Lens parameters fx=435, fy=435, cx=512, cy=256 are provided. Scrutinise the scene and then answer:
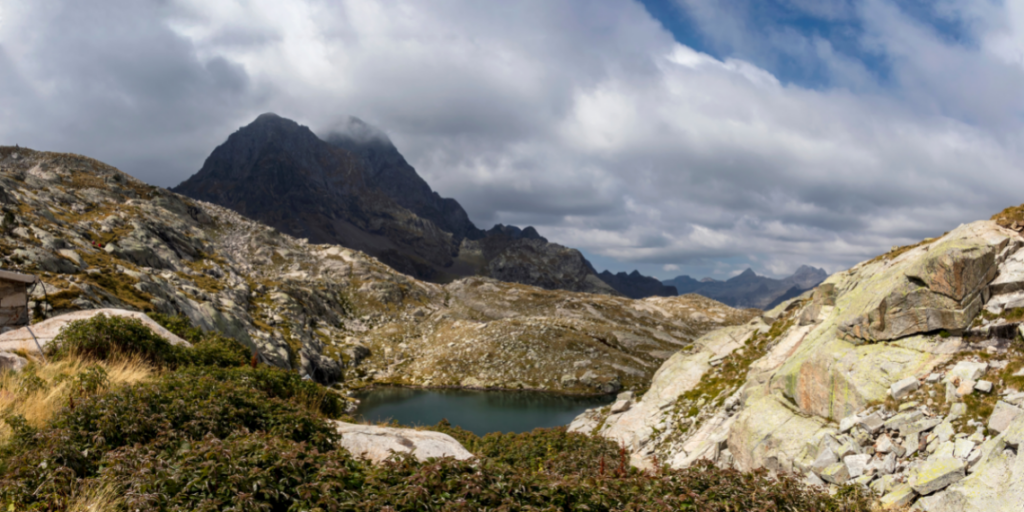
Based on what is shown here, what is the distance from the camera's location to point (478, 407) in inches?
2736

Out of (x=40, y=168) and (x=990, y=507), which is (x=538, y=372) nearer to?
(x=990, y=507)

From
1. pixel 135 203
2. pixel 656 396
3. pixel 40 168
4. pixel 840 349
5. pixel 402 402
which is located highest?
pixel 40 168

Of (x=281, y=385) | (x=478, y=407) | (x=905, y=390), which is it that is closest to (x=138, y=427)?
(x=281, y=385)

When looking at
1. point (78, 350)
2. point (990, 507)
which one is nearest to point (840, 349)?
point (990, 507)

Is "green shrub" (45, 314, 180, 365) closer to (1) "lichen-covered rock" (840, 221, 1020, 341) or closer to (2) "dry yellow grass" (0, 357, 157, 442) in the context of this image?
(2) "dry yellow grass" (0, 357, 157, 442)

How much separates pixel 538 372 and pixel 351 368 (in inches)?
1387

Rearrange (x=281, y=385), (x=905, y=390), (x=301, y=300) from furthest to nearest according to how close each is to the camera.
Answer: (x=301, y=300)
(x=281, y=385)
(x=905, y=390)

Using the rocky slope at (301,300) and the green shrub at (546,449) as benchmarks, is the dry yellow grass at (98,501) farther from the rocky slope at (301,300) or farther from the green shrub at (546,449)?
the rocky slope at (301,300)

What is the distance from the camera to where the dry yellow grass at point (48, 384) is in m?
9.26

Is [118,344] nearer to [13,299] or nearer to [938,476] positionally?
[13,299]

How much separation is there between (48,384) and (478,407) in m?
62.6

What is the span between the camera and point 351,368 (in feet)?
268

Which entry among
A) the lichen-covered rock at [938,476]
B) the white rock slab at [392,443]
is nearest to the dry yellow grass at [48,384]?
the white rock slab at [392,443]

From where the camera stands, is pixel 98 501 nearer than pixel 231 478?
No
